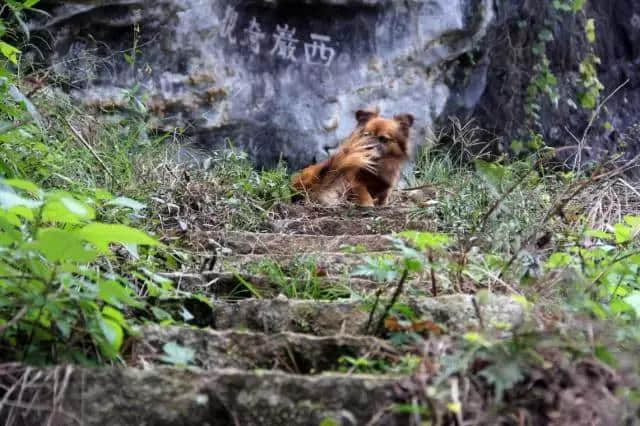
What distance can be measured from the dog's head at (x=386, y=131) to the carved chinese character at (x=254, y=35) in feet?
3.40

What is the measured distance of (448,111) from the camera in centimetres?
697

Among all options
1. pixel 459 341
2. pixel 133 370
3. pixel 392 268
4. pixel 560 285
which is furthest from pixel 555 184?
pixel 133 370

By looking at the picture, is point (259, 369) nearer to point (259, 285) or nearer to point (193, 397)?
point (193, 397)

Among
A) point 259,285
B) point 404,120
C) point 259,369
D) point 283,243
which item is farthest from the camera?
point 404,120

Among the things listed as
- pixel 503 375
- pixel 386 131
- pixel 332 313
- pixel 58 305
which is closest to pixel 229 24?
pixel 386 131

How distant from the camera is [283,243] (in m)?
3.28

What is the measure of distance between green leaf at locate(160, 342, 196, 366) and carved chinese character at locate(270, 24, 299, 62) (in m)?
4.99

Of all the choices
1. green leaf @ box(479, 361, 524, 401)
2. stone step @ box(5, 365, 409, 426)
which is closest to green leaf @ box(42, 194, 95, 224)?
stone step @ box(5, 365, 409, 426)

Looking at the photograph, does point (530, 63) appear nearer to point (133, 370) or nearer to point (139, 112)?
point (139, 112)

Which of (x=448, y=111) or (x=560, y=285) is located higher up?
(x=560, y=285)

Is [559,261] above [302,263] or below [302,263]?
above

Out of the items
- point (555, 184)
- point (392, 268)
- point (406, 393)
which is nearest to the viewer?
point (406, 393)

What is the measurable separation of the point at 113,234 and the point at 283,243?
1765 millimetres

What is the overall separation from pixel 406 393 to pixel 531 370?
230 millimetres
